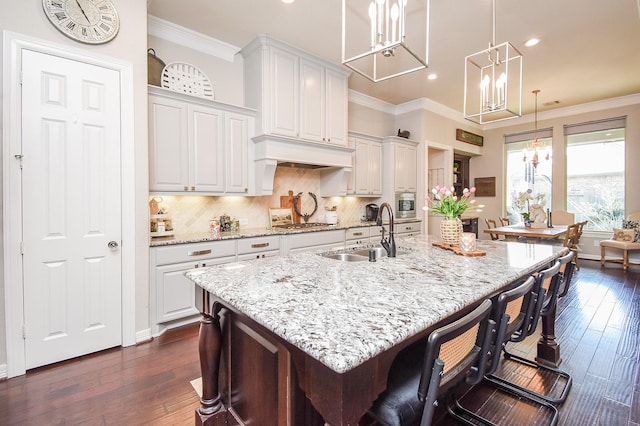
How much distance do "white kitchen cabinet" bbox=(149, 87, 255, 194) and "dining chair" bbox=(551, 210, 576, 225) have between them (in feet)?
20.1

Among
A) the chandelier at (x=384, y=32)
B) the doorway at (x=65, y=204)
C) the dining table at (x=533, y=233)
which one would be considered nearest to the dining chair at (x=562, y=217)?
the dining table at (x=533, y=233)

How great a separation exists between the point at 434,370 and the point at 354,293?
0.41m

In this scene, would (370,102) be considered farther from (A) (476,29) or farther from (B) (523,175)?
(B) (523,175)

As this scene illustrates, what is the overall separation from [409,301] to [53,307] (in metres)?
2.59

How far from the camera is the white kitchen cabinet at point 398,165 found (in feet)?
16.9

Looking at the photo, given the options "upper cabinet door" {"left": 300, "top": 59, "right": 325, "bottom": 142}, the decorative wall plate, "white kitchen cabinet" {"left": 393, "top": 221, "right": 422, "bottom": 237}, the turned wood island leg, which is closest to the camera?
the turned wood island leg

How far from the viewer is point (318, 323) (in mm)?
941

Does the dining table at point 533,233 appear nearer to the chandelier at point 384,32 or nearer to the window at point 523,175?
the window at point 523,175

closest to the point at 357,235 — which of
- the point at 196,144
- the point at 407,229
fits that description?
the point at 407,229

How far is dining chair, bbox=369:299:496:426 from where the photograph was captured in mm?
912

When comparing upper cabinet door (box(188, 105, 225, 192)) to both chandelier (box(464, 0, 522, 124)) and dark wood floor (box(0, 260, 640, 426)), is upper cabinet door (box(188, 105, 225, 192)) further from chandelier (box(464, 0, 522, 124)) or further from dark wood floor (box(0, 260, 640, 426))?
chandelier (box(464, 0, 522, 124))

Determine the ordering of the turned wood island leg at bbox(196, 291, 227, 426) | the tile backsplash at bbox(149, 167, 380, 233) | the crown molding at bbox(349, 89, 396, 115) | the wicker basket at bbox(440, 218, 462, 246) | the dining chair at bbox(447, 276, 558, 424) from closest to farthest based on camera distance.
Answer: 1. the dining chair at bbox(447, 276, 558, 424)
2. the turned wood island leg at bbox(196, 291, 227, 426)
3. the wicker basket at bbox(440, 218, 462, 246)
4. the tile backsplash at bbox(149, 167, 380, 233)
5. the crown molding at bbox(349, 89, 396, 115)

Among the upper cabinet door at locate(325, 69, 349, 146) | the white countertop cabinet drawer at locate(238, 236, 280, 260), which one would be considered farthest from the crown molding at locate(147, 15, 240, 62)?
the white countertop cabinet drawer at locate(238, 236, 280, 260)

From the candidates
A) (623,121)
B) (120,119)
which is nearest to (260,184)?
(120,119)
